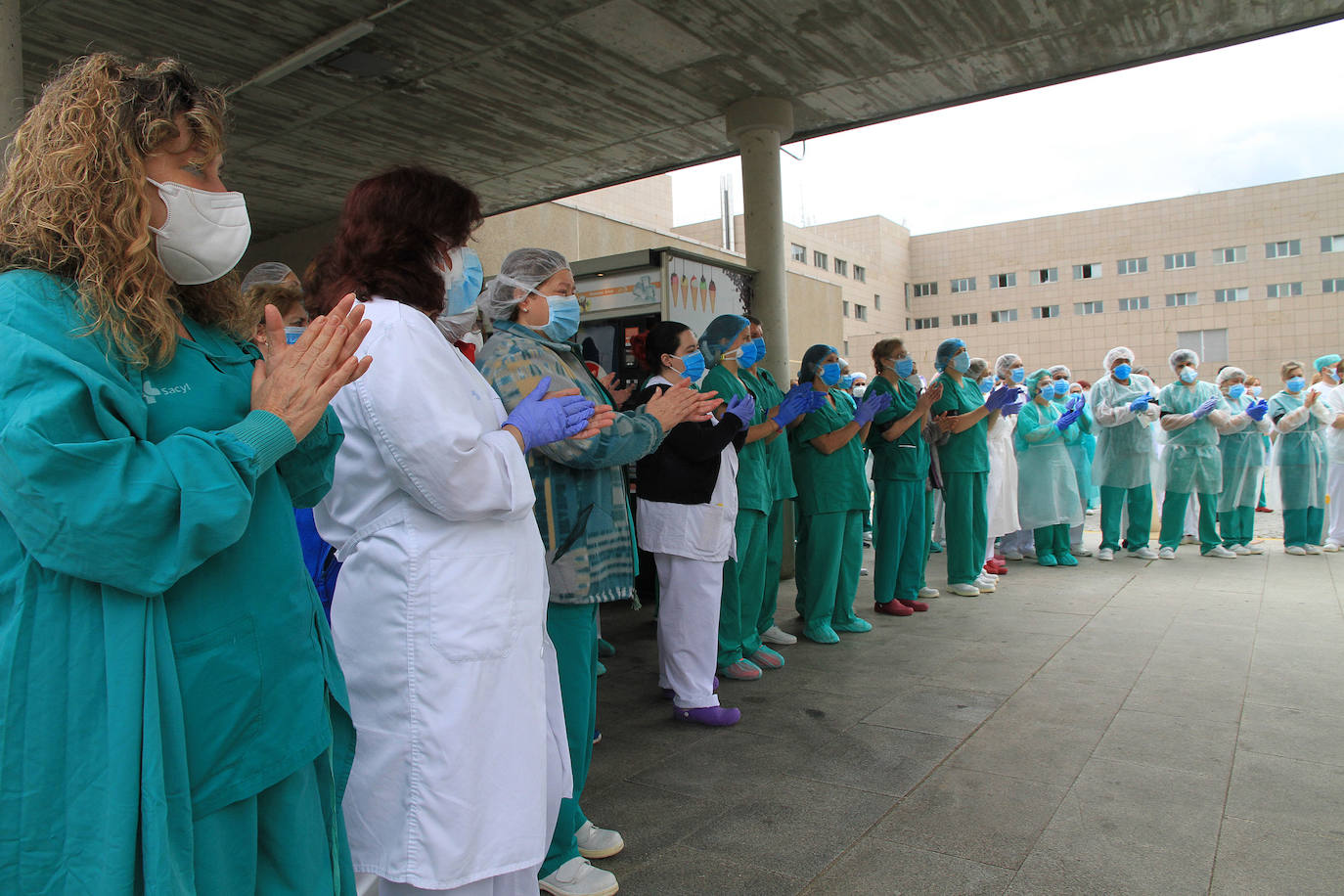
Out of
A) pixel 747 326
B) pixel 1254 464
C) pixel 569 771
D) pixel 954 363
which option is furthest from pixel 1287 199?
pixel 569 771

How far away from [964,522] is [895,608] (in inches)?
48.2

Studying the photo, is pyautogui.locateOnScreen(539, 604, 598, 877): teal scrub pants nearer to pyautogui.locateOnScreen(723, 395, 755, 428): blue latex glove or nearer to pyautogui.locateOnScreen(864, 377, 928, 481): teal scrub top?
pyautogui.locateOnScreen(723, 395, 755, 428): blue latex glove

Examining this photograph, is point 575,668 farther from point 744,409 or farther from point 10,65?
point 10,65

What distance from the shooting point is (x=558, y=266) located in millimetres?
2814

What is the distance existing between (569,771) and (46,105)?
1.81 m

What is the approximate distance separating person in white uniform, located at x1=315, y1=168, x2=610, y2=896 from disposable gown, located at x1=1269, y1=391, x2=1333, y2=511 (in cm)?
945

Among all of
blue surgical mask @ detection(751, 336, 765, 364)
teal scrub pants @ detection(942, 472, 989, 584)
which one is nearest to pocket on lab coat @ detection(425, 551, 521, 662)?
blue surgical mask @ detection(751, 336, 765, 364)

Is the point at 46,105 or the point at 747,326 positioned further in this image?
the point at 747,326

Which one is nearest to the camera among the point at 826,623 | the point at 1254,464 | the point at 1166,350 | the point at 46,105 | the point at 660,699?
the point at 46,105

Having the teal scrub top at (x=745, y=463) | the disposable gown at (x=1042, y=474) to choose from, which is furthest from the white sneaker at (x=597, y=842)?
the disposable gown at (x=1042, y=474)

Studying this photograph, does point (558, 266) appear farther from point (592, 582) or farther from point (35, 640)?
point (35, 640)

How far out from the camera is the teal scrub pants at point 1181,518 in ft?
28.5

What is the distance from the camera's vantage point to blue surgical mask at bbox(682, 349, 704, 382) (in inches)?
159

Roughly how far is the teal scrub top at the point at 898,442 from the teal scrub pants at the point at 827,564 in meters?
0.64
